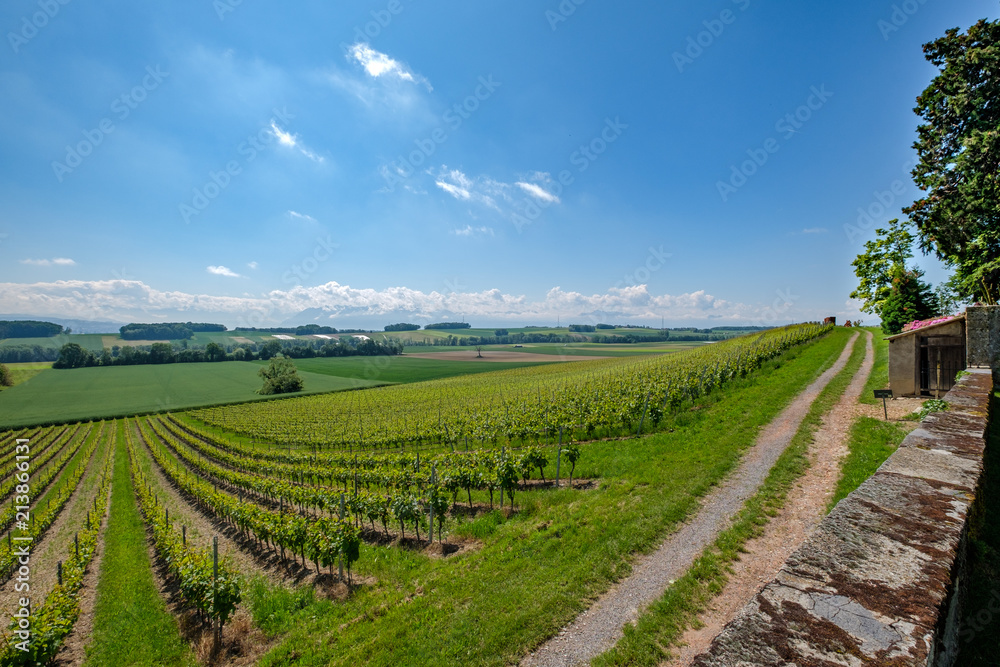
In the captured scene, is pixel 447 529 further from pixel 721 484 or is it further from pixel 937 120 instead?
pixel 937 120

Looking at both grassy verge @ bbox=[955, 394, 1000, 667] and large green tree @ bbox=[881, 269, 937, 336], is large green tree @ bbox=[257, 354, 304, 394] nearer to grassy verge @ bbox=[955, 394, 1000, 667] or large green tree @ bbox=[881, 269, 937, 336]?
grassy verge @ bbox=[955, 394, 1000, 667]

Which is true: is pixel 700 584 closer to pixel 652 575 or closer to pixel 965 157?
pixel 652 575

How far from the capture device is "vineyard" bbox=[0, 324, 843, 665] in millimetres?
8375

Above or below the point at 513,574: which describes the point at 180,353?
below

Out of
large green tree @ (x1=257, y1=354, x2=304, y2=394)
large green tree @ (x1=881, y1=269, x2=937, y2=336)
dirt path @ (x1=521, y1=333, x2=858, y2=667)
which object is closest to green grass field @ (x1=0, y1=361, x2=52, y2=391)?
large green tree @ (x1=257, y1=354, x2=304, y2=394)

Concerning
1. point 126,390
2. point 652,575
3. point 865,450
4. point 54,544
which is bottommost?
point 126,390

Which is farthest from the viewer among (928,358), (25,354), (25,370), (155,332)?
(155,332)

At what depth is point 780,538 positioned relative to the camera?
738cm

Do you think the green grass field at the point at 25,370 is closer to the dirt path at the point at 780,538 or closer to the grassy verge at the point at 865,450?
the dirt path at the point at 780,538

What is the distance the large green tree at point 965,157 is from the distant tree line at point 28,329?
232455 millimetres

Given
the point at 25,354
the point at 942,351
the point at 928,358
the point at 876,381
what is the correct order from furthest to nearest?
the point at 25,354, the point at 876,381, the point at 928,358, the point at 942,351

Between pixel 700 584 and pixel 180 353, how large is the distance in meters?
151

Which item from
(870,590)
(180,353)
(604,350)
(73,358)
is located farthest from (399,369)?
(870,590)

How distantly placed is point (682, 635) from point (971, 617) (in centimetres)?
319
